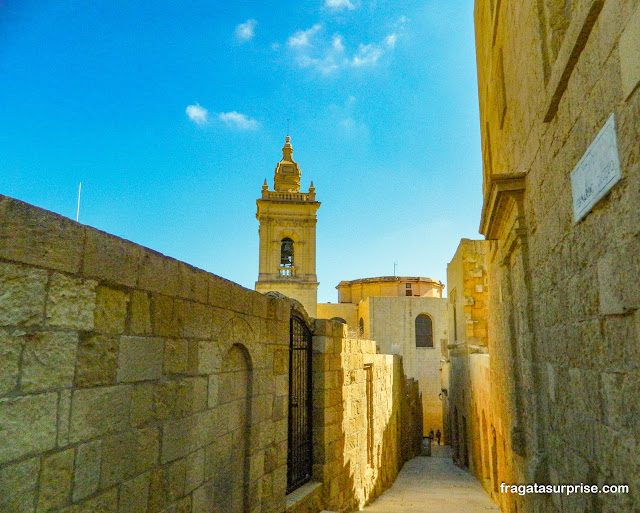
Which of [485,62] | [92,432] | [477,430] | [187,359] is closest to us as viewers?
[92,432]

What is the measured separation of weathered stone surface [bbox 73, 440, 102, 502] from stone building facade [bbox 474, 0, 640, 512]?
257cm

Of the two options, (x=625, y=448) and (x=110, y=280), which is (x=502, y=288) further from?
(x=110, y=280)

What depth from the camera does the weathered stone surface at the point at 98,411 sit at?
2238mm

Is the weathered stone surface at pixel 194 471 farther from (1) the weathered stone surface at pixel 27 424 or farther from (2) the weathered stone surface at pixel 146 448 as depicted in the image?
(1) the weathered stone surface at pixel 27 424

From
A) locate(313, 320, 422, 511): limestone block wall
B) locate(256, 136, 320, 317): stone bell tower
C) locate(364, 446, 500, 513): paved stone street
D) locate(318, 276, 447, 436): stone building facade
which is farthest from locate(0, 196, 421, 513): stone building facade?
locate(318, 276, 447, 436): stone building facade

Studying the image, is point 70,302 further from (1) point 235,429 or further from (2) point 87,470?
(1) point 235,429

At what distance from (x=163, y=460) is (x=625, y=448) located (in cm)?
258

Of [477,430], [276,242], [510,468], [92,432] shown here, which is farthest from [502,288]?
[276,242]

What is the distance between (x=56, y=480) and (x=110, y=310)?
0.84m

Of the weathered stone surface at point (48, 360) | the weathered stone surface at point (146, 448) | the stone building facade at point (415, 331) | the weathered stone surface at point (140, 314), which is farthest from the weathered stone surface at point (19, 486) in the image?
the stone building facade at point (415, 331)

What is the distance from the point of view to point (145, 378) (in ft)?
9.12

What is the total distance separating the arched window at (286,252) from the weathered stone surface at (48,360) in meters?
25.6

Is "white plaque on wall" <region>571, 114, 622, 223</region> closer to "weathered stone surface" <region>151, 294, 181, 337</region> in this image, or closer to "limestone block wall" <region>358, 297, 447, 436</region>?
"weathered stone surface" <region>151, 294, 181, 337</region>

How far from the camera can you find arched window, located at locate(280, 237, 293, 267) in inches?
1097
